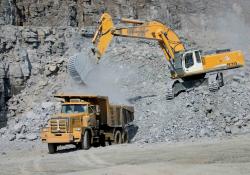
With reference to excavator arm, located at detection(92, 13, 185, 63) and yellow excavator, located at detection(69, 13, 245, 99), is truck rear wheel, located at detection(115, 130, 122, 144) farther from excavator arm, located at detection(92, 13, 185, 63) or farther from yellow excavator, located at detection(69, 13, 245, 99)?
excavator arm, located at detection(92, 13, 185, 63)

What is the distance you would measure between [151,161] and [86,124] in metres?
4.29

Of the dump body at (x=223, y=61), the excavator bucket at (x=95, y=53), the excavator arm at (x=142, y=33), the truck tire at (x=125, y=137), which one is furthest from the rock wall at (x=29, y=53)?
the dump body at (x=223, y=61)

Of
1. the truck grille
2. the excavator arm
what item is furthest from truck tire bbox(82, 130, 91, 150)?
the excavator arm

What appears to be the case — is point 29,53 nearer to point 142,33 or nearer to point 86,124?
point 142,33

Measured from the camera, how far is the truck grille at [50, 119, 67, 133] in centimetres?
1614

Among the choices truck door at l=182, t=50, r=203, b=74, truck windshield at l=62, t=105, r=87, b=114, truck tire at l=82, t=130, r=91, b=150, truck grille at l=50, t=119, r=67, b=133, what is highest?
truck door at l=182, t=50, r=203, b=74

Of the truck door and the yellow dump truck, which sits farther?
the truck door

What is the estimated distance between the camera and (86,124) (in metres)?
16.6

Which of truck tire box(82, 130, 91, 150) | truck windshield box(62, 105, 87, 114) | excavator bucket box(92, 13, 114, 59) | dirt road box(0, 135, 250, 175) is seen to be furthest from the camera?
excavator bucket box(92, 13, 114, 59)

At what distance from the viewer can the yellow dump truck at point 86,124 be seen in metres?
16.2

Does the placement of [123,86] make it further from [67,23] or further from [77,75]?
[67,23]

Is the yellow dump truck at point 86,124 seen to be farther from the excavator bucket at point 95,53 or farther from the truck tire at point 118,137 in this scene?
the excavator bucket at point 95,53

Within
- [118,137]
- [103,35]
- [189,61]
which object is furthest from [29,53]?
[118,137]

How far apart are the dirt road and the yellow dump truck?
1.98ft
